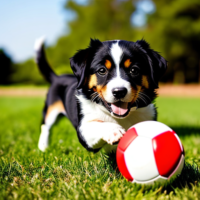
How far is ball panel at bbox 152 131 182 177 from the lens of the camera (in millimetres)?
2258

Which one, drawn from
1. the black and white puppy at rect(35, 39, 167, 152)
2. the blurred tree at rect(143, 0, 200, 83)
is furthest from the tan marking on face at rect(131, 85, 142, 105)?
the blurred tree at rect(143, 0, 200, 83)

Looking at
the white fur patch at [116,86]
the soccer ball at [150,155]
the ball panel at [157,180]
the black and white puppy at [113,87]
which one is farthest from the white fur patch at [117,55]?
the ball panel at [157,180]

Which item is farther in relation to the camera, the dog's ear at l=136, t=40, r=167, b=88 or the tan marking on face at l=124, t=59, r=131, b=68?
the dog's ear at l=136, t=40, r=167, b=88

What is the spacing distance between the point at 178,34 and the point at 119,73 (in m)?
29.1

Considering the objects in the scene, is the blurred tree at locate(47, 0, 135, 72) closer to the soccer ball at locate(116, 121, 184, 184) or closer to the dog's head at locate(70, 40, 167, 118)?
the dog's head at locate(70, 40, 167, 118)

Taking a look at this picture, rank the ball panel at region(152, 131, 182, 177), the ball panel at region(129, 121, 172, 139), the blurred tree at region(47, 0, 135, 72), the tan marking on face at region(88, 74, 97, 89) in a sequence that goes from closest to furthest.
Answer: the ball panel at region(152, 131, 182, 177) → the ball panel at region(129, 121, 172, 139) → the tan marking on face at region(88, 74, 97, 89) → the blurred tree at region(47, 0, 135, 72)

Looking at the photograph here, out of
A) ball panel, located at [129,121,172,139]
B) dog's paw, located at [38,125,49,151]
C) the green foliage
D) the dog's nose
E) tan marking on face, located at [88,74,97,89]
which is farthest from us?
the green foliage

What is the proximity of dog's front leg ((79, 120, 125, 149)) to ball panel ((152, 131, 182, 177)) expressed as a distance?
1.27ft

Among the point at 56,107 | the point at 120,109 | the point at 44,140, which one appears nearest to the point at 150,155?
the point at 120,109

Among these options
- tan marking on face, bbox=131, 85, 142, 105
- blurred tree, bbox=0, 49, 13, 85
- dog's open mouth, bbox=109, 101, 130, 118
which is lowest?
blurred tree, bbox=0, 49, 13, 85

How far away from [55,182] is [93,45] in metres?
1.58

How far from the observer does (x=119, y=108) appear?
2.88 meters

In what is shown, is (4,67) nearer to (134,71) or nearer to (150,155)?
(134,71)

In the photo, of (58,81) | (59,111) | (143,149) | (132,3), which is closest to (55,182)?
(143,149)
